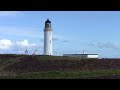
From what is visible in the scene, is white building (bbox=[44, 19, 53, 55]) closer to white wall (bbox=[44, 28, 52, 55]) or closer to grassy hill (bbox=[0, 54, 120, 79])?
white wall (bbox=[44, 28, 52, 55])

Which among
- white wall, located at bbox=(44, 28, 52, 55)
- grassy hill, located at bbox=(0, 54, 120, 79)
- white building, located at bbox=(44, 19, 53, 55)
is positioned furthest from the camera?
white building, located at bbox=(44, 19, 53, 55)

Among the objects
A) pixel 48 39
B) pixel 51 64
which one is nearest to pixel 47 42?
pixel 48 39

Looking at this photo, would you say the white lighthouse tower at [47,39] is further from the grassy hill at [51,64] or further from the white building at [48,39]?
the grassy hill at [51,64]

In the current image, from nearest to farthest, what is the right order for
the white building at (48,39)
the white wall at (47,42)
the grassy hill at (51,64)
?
the grassy hill at (51,64), the white wall at (47,42), the white building at (48,39)

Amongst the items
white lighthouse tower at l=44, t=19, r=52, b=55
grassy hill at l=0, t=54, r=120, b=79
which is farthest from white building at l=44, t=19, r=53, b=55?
grassy hill at l=0, t=54, r=120, b=79

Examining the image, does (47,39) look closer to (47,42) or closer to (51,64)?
(47,42)

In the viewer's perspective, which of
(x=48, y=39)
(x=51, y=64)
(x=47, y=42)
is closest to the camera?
(x=51, y=64)

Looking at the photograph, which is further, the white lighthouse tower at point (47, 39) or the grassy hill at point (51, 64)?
the white lighthouse tower at point (47, 39)

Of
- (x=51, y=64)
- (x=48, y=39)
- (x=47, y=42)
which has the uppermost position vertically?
(x=48, y=39)

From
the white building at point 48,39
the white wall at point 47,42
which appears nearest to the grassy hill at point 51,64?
the white wall at point 47,42

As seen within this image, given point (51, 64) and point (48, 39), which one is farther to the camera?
point (48, 39)
